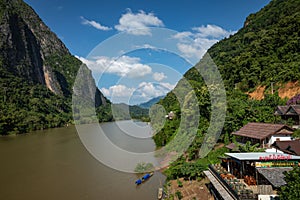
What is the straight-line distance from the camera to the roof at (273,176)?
17.9 ft

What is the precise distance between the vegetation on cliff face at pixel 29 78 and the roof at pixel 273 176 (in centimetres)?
3327

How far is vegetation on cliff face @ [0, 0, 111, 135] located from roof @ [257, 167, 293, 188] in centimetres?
3327

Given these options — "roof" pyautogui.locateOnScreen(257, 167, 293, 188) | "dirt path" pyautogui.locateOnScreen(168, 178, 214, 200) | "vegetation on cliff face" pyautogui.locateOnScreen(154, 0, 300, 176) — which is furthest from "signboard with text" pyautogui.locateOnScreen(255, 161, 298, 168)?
"vegetation on cliff face" pyautogui.locateOnScreen(154, 0, 300, 176)

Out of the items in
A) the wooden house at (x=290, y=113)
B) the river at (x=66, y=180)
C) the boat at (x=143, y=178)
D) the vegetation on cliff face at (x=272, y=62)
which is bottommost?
the river at (x=66, y=180)

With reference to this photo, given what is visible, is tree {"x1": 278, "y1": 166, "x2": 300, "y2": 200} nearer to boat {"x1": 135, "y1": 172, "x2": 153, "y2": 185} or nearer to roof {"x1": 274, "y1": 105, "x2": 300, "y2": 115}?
boat {"x1": 135, "y1": 172, "x2": 153, "y2": 185}

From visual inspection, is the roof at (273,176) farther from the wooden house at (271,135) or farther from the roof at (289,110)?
the roof at (289,110)

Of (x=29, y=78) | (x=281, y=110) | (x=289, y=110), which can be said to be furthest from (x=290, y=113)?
(x=29, y=78)

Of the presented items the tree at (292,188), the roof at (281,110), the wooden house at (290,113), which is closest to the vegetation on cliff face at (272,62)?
the roof at (281,110)

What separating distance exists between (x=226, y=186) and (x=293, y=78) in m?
14.7

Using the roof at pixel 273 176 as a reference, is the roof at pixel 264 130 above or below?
above

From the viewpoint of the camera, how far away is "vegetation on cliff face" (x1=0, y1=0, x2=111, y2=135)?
38.3 m

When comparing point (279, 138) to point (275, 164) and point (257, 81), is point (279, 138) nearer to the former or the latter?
point (275, 164)

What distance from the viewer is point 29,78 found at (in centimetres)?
5619

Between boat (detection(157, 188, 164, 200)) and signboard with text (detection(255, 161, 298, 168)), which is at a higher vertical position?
signboard with text (detection(255, 161, 298, 168))
